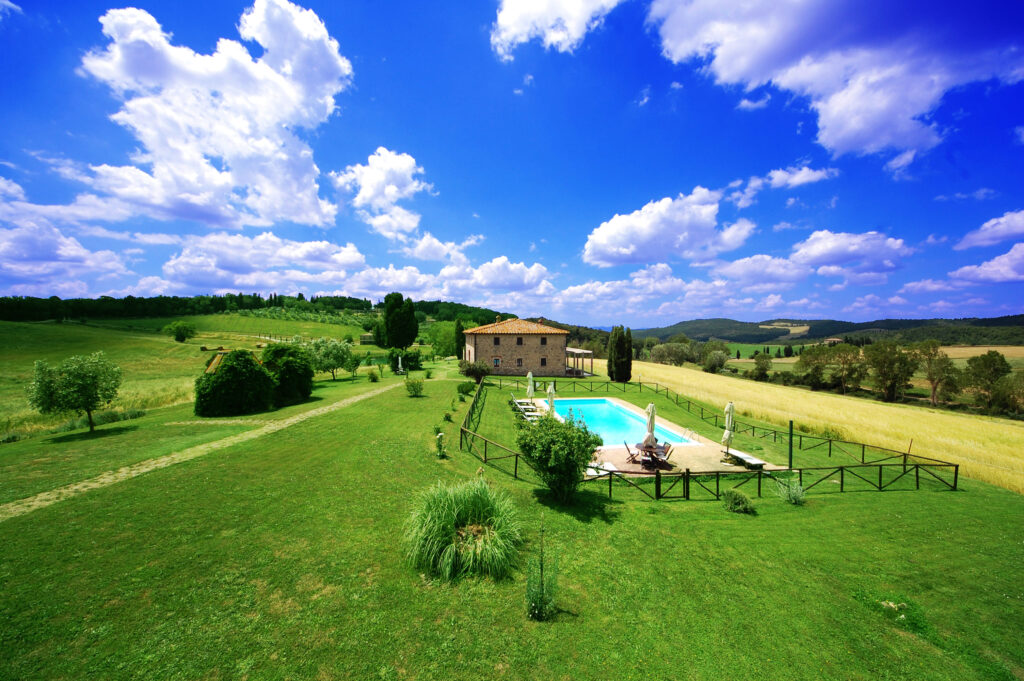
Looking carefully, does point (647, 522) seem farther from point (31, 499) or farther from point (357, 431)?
point (31, 499)

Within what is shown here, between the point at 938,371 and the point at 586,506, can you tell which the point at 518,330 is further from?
the point at 938,371

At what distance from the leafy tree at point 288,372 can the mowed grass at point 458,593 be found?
38.6 ft

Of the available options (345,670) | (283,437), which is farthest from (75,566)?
(283,437)

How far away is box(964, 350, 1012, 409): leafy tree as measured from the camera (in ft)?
138

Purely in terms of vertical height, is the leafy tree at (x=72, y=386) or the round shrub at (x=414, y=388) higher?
the leafy tree at (x=72, y=386)

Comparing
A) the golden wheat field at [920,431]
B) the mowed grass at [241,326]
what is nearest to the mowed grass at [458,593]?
the golden wheat field at [920,431]

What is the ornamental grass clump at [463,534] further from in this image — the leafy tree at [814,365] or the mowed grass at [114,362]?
the leafy tree at [814,365]

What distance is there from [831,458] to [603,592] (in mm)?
16135

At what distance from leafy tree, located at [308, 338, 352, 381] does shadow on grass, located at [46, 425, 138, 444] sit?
15448 mm

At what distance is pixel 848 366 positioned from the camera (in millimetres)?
54750

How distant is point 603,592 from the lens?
6.34m

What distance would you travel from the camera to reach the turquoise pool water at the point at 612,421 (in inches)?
720

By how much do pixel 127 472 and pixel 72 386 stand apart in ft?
26.0

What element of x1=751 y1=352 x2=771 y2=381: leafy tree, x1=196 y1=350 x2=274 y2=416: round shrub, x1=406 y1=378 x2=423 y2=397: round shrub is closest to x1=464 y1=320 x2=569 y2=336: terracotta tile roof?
x1=406 y1=378 x2=423 y2=397: round shrub
